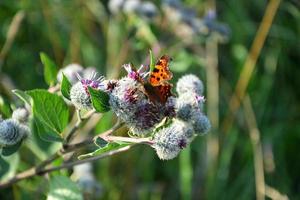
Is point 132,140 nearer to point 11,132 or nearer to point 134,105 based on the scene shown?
point 134,105

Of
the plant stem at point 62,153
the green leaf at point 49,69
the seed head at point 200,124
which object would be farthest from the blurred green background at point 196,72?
the seed head at point 200,124

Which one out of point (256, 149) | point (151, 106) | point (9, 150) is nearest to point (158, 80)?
point (151, 106)

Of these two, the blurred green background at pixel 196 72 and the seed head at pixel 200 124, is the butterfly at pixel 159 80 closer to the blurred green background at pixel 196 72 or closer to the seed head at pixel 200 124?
the seed head at pixel 200 124

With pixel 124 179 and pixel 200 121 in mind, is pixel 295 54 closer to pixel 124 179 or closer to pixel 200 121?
pixel 124 179

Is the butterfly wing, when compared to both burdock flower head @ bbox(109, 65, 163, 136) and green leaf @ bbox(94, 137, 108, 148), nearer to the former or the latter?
burdock flower head @ bbox(109, 65, 163, 136)

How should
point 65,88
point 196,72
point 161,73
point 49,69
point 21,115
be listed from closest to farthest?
point 161,73, point 65,88, point 21,115, point 49,69, point 196,72

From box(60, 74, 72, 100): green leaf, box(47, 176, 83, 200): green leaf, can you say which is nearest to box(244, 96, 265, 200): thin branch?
box(47, 176, 83, 200): green leaf

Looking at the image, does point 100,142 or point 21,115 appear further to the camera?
point 21,115
